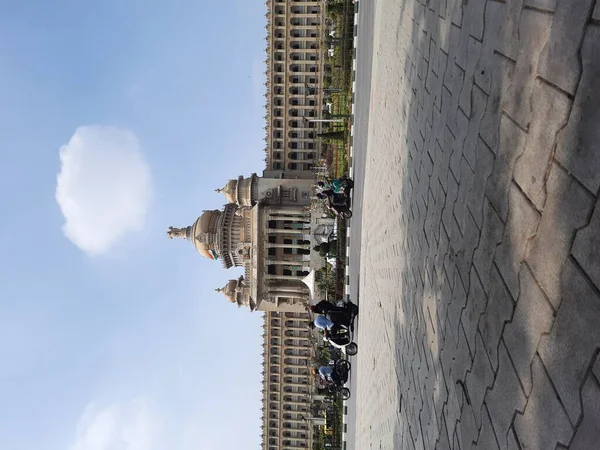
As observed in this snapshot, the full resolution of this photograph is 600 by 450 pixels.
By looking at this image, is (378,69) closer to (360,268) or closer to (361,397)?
(360,268)

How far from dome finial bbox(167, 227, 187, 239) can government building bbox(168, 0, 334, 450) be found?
127 millimetres

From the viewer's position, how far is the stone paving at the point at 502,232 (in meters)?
3.32

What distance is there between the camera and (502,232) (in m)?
4.57

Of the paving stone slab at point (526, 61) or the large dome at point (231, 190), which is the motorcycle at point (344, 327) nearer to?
the paving stone slab at point (526, 61)

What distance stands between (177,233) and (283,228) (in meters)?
11.9

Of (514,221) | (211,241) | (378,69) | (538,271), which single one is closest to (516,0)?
(514,221)

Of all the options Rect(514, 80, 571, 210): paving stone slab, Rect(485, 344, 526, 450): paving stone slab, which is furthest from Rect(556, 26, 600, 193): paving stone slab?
Rect(485, 344, 526, 450): paving stone slab

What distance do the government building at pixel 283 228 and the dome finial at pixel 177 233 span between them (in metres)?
0.13

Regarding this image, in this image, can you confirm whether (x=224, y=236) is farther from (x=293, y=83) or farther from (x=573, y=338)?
(x=573, y=338)

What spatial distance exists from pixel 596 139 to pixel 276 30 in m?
54.8

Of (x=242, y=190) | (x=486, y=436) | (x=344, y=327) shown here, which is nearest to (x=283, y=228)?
(x=242, y=190)

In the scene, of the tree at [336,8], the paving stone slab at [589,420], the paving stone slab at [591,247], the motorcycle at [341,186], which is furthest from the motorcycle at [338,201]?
the tree at [336,8]

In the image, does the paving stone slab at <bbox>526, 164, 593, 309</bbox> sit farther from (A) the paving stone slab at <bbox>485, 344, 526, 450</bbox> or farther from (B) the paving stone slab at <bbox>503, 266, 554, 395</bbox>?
(A) the paving stone slab at <bbox>485, 344, 526, 450</bbox>

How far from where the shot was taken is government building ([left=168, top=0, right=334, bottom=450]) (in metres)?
43.5
